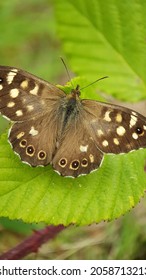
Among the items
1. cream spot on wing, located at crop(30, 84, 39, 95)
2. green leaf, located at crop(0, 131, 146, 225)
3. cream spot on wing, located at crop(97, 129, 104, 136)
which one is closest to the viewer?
green leaf, located at crop(0, 131, 146, 225)

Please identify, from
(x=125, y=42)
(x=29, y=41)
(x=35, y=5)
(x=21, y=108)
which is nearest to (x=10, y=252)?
(x=21, y=108)

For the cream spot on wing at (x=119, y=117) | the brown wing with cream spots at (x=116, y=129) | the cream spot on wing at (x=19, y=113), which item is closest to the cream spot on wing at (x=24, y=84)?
the cream spot on wing at (x=19, y=113)

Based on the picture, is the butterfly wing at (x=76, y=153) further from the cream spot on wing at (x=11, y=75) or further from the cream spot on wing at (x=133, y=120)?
the cream spot on wing at (x=11, y=75)

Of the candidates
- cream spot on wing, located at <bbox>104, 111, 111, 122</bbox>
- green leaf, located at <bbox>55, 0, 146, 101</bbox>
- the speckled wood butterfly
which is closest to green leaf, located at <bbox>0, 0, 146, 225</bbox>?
green leaf, located at <bbox>55, 0, 146, 101</bbox>

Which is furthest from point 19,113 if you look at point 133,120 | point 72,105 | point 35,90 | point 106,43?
point 106,43

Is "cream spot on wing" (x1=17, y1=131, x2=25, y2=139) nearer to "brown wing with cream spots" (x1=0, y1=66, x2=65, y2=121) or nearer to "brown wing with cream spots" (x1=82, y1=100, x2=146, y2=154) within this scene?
"brown wing with cream spots" (x1=0, y1=66, x2=65, y2=121)

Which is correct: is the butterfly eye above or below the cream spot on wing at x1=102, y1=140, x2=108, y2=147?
above
